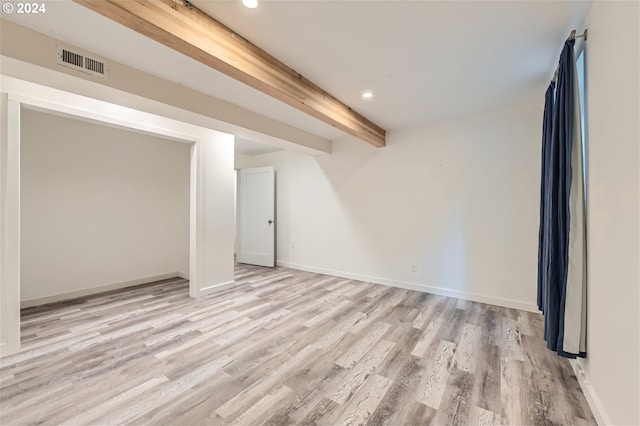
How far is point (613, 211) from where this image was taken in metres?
1.39

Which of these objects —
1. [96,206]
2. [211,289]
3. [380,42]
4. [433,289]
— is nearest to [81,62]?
[380,42]

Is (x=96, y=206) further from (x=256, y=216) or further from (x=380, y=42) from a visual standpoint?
(x=380, y=42)

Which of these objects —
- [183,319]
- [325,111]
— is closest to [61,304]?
[183,319]

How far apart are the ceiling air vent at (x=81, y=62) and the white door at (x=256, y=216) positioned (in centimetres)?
364

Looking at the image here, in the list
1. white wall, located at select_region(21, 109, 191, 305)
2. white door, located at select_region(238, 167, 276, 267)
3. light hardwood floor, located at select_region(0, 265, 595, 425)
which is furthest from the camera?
white door, located at select_region(238, 167, 276, 267)

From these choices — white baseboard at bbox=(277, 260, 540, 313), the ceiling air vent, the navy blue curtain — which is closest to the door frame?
white baseboard at bbox=(277, 260, 540, 313)

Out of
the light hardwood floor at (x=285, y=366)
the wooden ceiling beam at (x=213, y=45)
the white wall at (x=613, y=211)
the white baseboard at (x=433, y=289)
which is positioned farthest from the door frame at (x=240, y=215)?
the white wall at (x=613, y=211)

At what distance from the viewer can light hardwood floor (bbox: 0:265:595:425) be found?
164cm

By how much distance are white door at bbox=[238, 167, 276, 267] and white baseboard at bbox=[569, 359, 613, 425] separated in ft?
15.4

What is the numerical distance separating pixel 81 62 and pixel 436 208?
13.7 ft

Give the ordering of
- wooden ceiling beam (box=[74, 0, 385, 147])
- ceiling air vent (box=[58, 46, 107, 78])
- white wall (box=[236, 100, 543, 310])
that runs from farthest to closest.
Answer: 1. white wall (box=[236, 100, 543, 310])
2. ceiling air vent (box=[58, 46, 107, 78])
3. wooden ceiling beam (box=[74, 0, 385, 147])

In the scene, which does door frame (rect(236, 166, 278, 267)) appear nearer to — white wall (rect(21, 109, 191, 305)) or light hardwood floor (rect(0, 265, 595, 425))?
white wall (rect(21, 109, 191, 305))

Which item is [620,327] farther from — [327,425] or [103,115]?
[103,115]

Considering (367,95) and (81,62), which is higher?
(367,95)
